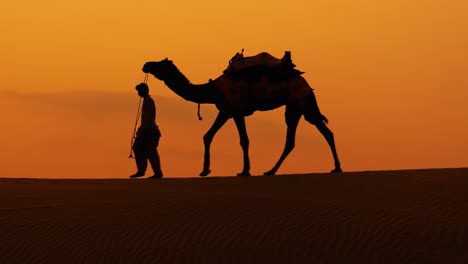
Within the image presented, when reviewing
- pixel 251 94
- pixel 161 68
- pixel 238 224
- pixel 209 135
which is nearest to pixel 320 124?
pixel 251 94

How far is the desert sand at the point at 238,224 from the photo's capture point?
11078mm

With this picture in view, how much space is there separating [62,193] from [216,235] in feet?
15.1

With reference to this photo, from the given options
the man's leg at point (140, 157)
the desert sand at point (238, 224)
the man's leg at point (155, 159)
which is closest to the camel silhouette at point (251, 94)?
the man's leg at point (155, 159)

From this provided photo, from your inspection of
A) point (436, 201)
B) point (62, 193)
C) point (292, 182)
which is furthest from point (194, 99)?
point (436, 201)

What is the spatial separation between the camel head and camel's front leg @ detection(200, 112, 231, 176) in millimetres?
1283

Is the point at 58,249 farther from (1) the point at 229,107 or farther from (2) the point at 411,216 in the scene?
(1) the point at 229,107

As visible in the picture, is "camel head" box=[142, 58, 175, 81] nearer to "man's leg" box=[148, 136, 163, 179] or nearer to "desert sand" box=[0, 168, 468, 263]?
"man's leg" box=[148, 136, 163, 179]

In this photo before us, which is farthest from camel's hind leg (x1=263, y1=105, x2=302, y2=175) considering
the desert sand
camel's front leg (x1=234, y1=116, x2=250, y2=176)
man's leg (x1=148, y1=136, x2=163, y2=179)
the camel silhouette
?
the desert sand

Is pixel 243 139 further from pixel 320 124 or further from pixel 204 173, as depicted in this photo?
pixel 320 124

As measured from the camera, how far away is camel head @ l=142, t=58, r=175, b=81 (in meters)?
20.1

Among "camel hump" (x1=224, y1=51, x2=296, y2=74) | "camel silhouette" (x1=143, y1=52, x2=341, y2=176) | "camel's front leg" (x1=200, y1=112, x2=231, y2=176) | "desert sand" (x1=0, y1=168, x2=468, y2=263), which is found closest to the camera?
"desert sand" (x1=0, y1=168, x2=468, y2=263)

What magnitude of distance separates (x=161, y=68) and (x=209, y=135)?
1.62 m

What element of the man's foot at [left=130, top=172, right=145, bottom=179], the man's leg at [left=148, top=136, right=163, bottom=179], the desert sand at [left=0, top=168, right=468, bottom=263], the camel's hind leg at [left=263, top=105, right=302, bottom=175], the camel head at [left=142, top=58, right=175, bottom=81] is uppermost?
the camel head at [left=142, top=58, right=175, bottom=81]

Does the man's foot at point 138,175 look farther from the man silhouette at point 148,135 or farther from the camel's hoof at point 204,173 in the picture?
the camel's hoof at point 204,173
